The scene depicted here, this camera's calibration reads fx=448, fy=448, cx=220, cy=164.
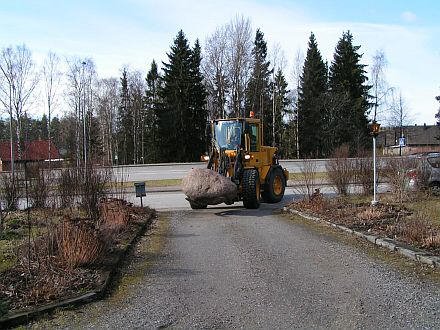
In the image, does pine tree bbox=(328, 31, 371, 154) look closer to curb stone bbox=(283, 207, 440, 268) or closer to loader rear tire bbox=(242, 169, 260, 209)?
loader rear tire bbox=(242, 169, 260, 209)

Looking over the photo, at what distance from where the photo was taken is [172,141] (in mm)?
49312

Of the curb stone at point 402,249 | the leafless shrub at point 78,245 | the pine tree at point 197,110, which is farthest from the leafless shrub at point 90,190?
the pine tree at point 197,110

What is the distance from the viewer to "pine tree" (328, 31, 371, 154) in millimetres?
52594

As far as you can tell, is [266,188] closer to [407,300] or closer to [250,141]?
[250,141]

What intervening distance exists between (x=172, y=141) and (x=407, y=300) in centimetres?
4474

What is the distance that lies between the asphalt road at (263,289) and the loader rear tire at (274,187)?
7.49 meters

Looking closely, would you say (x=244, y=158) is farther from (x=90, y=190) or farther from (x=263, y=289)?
(x=263, y=289)

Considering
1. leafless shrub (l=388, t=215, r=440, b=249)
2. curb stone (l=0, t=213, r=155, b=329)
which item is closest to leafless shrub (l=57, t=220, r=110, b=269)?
curb stone (l=0, t=213, r=155, b=329)

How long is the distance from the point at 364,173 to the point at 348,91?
41.4 meters

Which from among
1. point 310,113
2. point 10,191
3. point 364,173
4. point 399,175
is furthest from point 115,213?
point 310,113

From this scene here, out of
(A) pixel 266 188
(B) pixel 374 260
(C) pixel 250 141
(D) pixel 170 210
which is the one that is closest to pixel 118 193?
(D) pixel 170 210

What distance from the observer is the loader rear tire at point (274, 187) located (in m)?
17.2

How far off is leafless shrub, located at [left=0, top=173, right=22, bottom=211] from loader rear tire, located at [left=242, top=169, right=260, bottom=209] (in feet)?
22.8

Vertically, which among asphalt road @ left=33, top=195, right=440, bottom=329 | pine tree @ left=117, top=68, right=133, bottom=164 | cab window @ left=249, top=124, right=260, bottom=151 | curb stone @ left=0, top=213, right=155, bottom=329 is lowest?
asphalt road @ left=33, top=195, right=440, bottom=329
